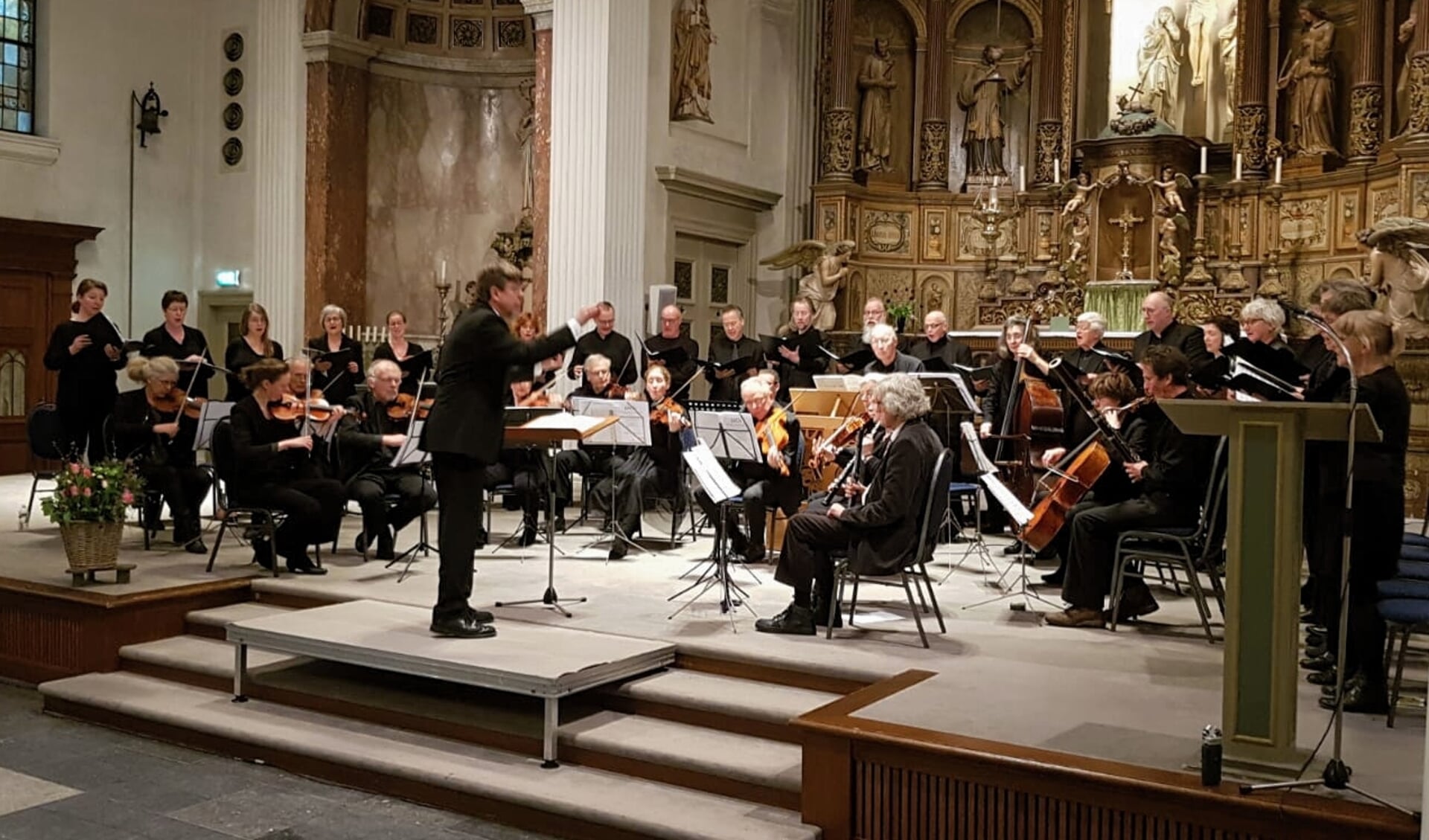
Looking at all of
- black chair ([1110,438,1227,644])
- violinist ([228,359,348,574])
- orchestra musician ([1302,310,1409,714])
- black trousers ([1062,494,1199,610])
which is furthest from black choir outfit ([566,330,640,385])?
orchestra musician ([1302,310,1409,714])

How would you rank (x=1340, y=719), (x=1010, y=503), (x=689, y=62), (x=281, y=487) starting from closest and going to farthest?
(x=1340, y=719) → (x=1010, y=503) → (x=281, y=487) → (x=689, y=62)

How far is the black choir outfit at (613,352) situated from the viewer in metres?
10.3

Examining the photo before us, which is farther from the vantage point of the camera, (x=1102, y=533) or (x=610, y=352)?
(x=610, y=352)

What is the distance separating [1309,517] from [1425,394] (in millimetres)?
5783

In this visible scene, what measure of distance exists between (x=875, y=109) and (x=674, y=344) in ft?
18.6

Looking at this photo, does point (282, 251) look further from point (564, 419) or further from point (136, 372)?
point (564, 419)

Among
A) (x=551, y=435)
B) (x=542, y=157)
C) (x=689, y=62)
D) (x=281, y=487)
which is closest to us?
(x=551, y=435)

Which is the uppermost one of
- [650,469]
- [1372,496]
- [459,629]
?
[1372,496]

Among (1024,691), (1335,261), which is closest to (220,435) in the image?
(1024,691)

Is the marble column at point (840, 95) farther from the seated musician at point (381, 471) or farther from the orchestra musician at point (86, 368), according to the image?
the orchestra musician at point (86, 368)

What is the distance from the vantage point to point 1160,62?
549 inches

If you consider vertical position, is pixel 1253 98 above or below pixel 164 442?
above

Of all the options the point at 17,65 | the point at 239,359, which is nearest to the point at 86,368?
the point at 239,359

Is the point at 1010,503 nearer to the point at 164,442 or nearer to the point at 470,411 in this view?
the point at 470,411
